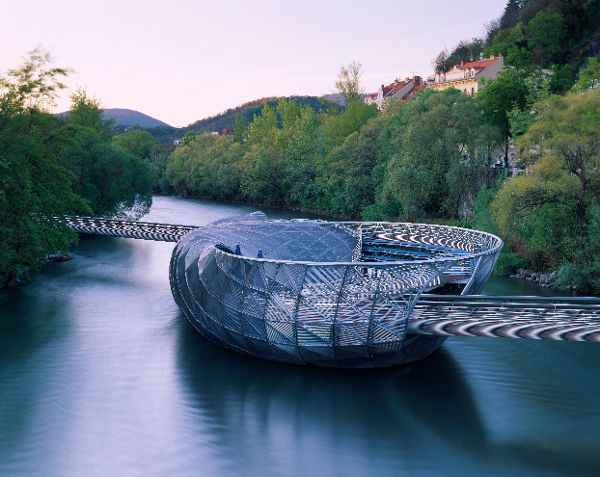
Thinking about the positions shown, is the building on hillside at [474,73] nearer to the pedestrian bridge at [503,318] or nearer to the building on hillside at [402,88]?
the building on hillside at [402,88]

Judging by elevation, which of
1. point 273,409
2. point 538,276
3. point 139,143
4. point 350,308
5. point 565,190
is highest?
point 139,143

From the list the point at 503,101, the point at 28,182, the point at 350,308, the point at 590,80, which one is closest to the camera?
the point at 350,308

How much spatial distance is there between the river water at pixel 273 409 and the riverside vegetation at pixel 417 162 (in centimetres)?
732

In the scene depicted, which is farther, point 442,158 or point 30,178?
point 442,158

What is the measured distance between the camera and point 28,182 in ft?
77.0

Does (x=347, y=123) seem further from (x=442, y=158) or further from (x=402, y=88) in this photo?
(x=402, y=88)

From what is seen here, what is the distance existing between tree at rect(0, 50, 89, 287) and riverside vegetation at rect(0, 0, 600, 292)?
2.3 inches

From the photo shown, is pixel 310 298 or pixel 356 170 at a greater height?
pixel 356 170

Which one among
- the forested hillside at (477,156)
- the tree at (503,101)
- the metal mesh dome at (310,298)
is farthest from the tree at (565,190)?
the tree at (503,101)

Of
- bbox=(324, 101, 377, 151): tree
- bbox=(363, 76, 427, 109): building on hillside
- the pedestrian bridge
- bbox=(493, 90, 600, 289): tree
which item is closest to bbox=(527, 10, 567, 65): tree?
bbox=(324, 101, 377, 151): tree

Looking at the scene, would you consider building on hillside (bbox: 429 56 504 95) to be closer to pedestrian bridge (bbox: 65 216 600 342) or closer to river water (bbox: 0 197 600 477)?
river water (bbox: 0 197 600 477)

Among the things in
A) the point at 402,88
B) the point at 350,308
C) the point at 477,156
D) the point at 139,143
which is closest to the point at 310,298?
the point at 350,308

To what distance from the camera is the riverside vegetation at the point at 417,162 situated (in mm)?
23891

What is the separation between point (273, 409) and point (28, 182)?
13864 mm
